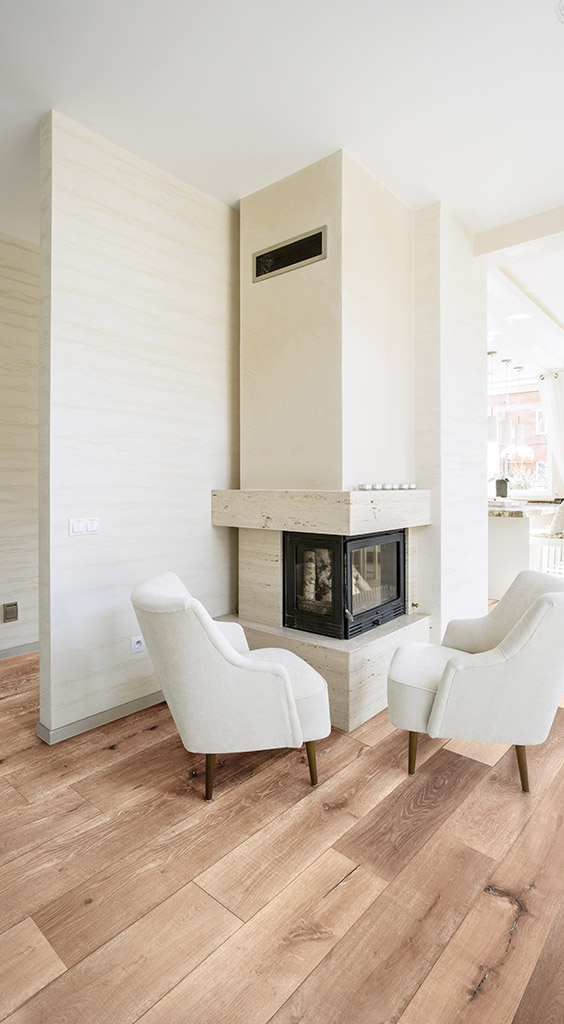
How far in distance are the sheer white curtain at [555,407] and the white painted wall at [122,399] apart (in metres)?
5.46

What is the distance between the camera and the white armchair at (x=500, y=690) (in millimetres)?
2008

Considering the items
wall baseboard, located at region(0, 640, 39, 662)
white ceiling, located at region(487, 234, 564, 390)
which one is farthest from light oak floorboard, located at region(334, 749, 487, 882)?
white ceiling, located at region(487, 234, 564, 390)

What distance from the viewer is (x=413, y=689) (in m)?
2.18

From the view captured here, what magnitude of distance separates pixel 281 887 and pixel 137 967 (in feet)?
1.49

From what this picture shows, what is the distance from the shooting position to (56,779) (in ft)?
7.35

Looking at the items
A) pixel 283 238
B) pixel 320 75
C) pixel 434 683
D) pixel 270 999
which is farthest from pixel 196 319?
pixel 270 999

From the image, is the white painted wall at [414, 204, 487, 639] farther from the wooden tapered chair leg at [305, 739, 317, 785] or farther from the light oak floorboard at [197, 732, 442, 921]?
the wooden tapered chair leg at [305, 739, 317, 785]

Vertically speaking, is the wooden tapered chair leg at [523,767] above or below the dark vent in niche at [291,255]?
below

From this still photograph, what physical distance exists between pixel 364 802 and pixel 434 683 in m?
0.53

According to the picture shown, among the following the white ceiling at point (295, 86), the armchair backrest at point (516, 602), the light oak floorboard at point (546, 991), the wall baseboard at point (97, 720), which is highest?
the white ceiling at point (295, 86)

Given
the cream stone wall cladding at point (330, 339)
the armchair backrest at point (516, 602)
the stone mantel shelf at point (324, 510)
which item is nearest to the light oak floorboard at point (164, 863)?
the armchair backrest at point (516, 602)

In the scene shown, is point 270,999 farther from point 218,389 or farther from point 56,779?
point 218,389

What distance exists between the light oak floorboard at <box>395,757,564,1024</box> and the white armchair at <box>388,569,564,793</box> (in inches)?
14.6

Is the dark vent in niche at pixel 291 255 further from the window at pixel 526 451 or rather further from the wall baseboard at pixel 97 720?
the window at pixel 526 451
